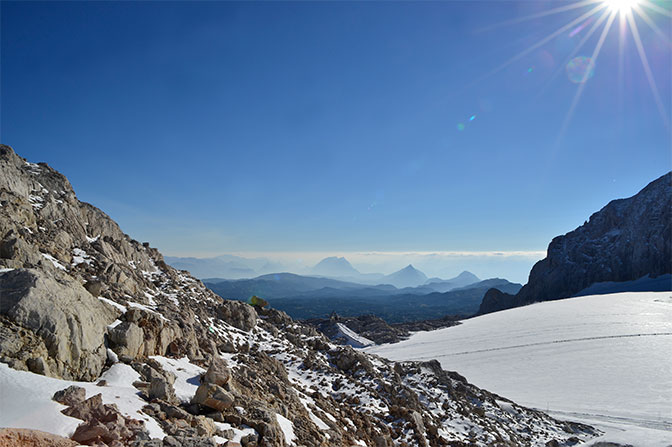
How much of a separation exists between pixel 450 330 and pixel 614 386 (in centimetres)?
3315

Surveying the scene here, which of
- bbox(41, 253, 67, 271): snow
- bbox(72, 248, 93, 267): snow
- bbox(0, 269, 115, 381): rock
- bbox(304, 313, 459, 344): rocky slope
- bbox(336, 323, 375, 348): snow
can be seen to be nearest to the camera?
bbox(0, 269, 115, 381): rock

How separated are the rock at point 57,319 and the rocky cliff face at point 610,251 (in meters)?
121

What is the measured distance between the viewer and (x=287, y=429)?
9.73 metres

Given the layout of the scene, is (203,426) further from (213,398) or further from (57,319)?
(57,319)

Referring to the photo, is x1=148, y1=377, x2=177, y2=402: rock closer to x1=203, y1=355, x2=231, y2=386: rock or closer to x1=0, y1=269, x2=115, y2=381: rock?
x1=203, y1=355, x2=231, y2=386: rock

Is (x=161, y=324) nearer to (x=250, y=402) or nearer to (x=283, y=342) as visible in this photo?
(x=250, y=402)

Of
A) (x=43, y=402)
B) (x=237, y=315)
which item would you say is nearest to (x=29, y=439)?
(x=43, y=402)

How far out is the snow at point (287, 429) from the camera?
30.0 ft

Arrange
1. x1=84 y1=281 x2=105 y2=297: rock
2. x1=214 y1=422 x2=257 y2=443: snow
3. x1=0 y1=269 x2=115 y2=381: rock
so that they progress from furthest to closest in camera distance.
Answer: x1=84 y1=281 x2=105 y2=297: rock
x1=214 y1=422 x2=257 y2=443: snow
x1=0 y1=269 x2=115 y2=381: rock

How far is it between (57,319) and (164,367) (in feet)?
12.0

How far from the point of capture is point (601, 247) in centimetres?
10869

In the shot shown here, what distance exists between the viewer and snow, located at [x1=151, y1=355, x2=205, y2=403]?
29.6 ft

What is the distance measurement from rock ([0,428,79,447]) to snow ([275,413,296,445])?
211 inches

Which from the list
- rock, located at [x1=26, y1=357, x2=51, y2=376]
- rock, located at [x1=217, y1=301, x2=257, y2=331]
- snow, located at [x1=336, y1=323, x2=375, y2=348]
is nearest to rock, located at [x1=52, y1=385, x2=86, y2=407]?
rock, located at [x1=26, y1=357, x2=51, y2=376]
